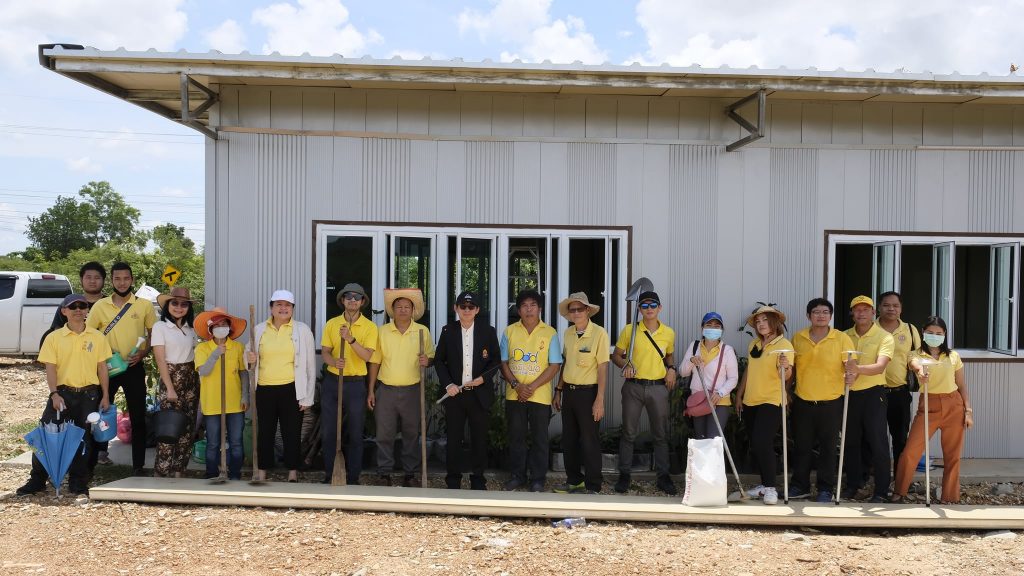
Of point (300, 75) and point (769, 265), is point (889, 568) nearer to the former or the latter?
point (769, 265)

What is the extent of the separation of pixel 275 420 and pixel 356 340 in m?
0.82

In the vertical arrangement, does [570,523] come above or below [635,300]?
below

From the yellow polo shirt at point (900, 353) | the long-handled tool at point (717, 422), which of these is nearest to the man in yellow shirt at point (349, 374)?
the long-handled tool at point (717, 422)

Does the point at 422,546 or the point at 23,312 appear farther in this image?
the point at 23,312

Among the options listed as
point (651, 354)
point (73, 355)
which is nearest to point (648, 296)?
point (651, 354)

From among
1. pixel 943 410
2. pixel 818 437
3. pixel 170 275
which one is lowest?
pixel 818 437

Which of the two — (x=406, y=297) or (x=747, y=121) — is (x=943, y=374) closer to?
(x=747, y=121)

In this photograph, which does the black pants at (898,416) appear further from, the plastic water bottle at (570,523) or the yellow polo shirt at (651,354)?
the plastic water bottle at (570,523)

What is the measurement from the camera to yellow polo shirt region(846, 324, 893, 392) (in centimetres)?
542

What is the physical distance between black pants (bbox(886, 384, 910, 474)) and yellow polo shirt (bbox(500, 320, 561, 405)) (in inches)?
100

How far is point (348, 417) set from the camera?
5824 millimetres

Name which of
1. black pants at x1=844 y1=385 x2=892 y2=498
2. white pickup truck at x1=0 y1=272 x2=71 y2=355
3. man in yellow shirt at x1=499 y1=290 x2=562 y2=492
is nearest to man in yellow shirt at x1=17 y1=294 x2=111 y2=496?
man in yellow shirt at x1=499 y1=290 x2=562 y2=492

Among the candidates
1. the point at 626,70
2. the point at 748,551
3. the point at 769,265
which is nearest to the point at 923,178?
the point at 769,265

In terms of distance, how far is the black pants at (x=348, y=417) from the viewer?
571 centimetres
